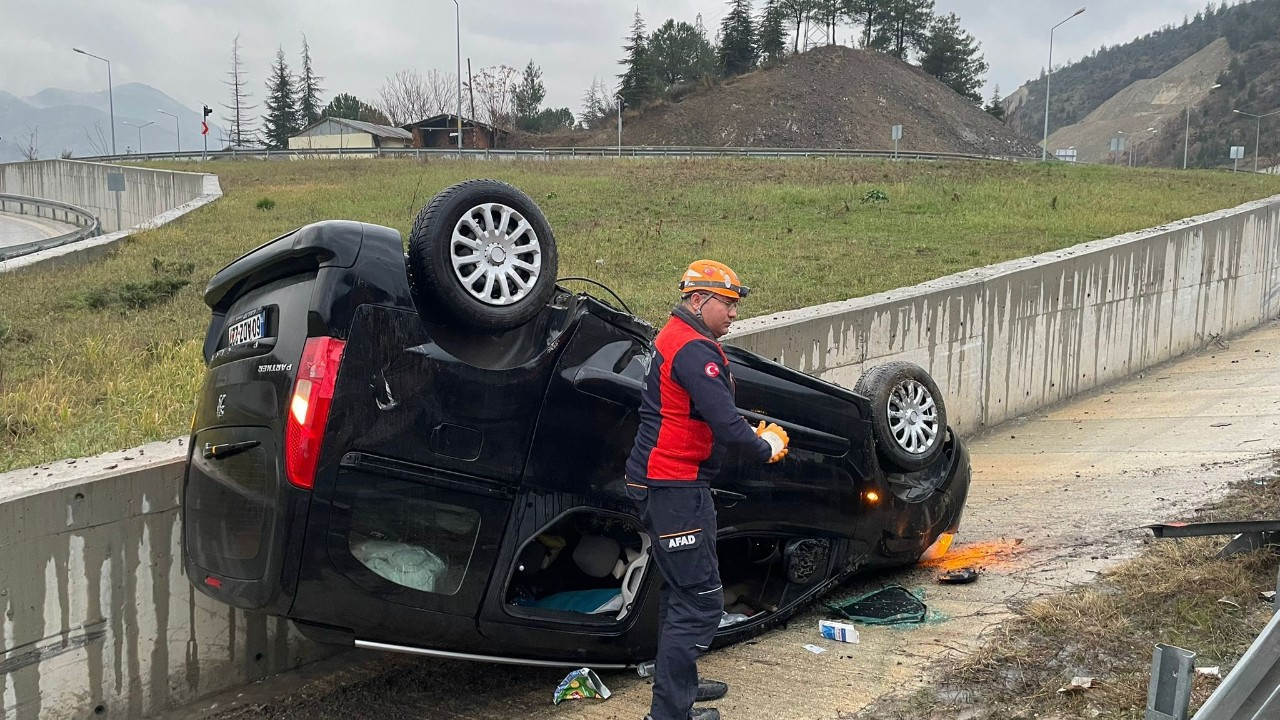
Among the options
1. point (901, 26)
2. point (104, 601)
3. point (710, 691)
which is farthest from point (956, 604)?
point (901, 26)

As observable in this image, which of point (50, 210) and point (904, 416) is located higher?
point (50, 210)

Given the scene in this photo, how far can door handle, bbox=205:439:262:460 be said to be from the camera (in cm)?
355

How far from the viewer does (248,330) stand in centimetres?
379

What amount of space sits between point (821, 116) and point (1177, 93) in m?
98.1

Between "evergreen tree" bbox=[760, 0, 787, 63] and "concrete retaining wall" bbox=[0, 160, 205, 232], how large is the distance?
54.2m

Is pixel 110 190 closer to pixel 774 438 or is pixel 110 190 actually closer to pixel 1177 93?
pixel 774 438

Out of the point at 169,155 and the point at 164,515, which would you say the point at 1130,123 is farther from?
the point at 164,515

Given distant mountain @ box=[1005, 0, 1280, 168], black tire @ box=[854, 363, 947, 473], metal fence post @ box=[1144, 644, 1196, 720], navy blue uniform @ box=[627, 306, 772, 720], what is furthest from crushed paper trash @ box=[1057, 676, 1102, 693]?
distant mountain @ box=[1005, 0, 1280, 168]

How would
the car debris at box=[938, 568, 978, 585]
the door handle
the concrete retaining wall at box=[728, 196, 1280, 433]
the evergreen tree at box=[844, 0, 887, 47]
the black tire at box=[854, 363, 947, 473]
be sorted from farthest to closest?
the evergreen tree at box=[844, 0, 887, 47] → the concrete retaining wall at box=[728, 196, 1280, 433] → the car debris at box=[938, 568, 978, 585] → the black tire at box=[854, 363, 947, 473] → the door handle

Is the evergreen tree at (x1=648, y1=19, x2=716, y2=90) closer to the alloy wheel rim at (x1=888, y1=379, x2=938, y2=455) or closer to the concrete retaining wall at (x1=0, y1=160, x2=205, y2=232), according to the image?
the concrete retaining wall at (x1=0, y1=160, x2=205, y2=232)

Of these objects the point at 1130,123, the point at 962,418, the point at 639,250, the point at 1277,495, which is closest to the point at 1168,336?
the point at 962,418

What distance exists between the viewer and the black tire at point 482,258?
3.70 metres

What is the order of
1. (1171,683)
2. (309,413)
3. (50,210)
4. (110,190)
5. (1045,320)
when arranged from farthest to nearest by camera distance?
(50,210), (110,190), (1045,320), (309,413), (1171,683)

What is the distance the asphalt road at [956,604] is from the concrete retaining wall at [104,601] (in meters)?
0.24
